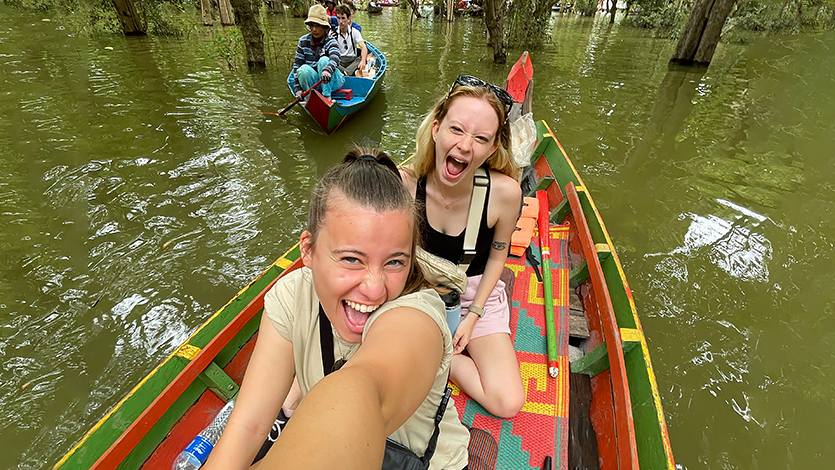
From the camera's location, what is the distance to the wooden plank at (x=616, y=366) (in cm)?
183

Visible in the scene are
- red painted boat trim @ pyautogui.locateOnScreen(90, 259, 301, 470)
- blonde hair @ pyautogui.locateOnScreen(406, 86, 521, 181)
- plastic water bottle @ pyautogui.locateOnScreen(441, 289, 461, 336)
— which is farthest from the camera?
blonde hair @ pyautogui.locateOnScreen(406, 86, 521, 181)

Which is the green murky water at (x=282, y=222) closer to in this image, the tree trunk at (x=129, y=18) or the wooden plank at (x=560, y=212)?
the wooden plank at (x=560, y=212)

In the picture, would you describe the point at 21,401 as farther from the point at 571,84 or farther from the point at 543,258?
the point at 571,84

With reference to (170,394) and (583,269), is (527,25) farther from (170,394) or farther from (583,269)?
(170,394)

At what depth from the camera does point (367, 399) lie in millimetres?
731

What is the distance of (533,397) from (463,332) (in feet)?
1.99

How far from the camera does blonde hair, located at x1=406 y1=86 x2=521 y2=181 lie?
2.11m

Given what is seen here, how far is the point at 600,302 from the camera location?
2785 mm

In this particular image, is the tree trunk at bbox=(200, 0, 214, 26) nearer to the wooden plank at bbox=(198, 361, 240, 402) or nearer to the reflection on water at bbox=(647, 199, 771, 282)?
the wooden plank at bbox=(198, 361, 240, 402)

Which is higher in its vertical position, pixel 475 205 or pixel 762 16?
pixel 762 16

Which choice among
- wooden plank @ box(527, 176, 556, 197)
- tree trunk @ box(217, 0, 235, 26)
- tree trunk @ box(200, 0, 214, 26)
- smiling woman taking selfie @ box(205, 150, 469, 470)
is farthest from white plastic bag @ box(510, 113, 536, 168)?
tree trunk @ box(200, 0, 214, 26)

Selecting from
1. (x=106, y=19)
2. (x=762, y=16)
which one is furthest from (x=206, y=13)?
(x=762, y=16)

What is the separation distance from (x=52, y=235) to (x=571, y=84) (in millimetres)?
12916

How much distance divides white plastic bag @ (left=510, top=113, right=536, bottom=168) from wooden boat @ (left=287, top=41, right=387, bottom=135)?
11.4 feet
